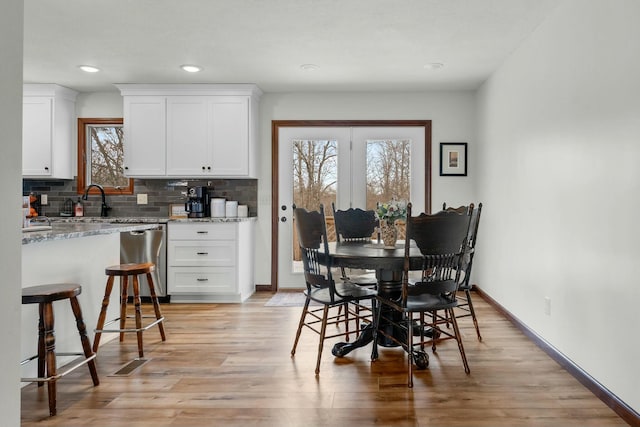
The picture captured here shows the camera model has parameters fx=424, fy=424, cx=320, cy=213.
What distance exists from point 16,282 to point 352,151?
4.06 meters

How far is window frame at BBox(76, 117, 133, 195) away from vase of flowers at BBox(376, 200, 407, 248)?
3.44m

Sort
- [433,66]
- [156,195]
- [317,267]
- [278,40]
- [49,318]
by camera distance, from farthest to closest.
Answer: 1. [156,195]
2. [433,66]
3. [278,40]
4. [317,267]
5. [49,318]

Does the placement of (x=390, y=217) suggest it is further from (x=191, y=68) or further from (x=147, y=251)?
(x=191, y=68)

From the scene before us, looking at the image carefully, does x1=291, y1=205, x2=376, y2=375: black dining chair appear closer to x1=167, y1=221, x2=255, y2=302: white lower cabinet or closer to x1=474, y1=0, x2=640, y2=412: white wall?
x1=474, y1=0, x2=640, y2=412: white wall

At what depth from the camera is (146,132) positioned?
4680mm

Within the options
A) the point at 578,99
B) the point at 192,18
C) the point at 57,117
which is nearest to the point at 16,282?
the point at 192,18

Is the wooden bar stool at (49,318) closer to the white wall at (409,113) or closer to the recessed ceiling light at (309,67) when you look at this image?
the recessed ceiling light at (309,67)

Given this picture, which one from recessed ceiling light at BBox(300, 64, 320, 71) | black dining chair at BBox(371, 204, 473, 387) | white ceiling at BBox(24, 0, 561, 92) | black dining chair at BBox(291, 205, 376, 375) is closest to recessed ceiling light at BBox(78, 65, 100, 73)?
white ceiling at BBox(24, 0, 561, 92)

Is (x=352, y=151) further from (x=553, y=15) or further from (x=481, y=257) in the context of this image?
(x=553, y=15)

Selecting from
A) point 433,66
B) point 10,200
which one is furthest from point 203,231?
point 10,200

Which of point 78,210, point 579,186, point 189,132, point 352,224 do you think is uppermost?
point 189,132

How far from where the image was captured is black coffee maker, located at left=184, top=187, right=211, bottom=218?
4.79 meters

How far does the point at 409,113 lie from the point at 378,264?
2971mm

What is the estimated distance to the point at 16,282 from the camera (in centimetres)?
125
